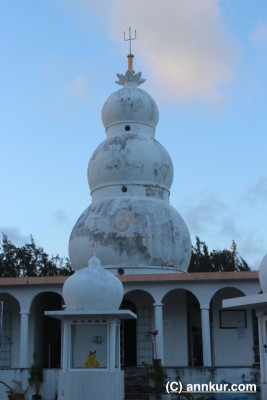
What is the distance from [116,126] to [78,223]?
4544 mm

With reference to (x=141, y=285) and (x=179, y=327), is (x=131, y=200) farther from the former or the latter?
(x=179, y=327)

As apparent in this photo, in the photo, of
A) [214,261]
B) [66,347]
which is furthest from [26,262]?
[66,347]

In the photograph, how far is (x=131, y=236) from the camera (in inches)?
904

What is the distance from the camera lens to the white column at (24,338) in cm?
2075

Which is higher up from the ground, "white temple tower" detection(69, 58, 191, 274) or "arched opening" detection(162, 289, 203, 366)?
"white temple tower" detection(69, 58, 191, 274)

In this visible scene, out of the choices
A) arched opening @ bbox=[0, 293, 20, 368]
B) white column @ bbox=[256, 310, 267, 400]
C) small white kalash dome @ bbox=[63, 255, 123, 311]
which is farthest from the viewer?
arched opening @ bbox=[0, 293, 20, 368]

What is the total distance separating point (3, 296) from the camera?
23.5 m

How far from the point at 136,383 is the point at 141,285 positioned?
11.7 ft

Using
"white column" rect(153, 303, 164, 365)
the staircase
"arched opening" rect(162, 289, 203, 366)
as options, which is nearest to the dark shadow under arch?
"arched opening" rect(162, 289, 203, 366)

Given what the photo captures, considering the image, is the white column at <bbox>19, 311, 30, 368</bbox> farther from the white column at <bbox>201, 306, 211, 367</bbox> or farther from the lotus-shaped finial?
the lotus-shaped finial

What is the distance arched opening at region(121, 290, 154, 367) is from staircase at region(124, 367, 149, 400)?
245 cm

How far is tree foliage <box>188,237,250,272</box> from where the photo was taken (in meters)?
43.8

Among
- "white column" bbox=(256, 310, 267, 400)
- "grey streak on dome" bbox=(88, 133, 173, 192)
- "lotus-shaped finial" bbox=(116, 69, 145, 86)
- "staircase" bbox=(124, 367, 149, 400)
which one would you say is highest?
"lotus-shaped finial" bbox=(116, 69, 145, 86)

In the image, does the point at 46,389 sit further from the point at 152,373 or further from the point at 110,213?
the point at 110,213
